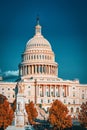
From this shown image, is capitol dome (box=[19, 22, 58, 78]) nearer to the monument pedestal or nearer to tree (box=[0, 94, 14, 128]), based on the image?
tree (box=[0, 94, 14, 128])

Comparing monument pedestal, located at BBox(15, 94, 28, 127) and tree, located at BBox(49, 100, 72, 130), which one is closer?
monument pedestal, located at BBox(15, 94, 28, 127)

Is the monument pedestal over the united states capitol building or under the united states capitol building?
under

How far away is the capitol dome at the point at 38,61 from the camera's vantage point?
627 feet

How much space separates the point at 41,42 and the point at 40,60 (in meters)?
8.64

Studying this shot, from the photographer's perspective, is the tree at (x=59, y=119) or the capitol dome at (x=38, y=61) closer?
the tree at (x=59, y=119)

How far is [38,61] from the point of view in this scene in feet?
628

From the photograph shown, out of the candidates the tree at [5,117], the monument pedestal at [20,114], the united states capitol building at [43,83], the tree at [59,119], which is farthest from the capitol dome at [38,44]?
the monument pedestal at [20,114]

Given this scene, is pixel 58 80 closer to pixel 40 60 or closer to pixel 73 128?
pixel 40 60

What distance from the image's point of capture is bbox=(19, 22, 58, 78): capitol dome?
627 ft

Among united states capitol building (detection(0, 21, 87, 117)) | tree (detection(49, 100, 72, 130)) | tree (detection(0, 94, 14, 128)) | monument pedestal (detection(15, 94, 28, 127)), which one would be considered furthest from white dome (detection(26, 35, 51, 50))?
monument pedestal (detection(15, 94, 28, 127))

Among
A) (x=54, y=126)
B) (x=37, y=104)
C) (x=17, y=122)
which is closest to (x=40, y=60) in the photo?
(x=37, y=104)

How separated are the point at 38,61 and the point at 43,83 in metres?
13.0

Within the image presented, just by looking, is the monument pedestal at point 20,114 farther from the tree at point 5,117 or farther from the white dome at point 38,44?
the white dome at point 38,44

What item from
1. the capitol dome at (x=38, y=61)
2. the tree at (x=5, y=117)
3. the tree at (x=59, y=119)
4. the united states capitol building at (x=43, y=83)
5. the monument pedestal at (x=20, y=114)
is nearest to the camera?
the monument pedestal at (x=20, y=114)
